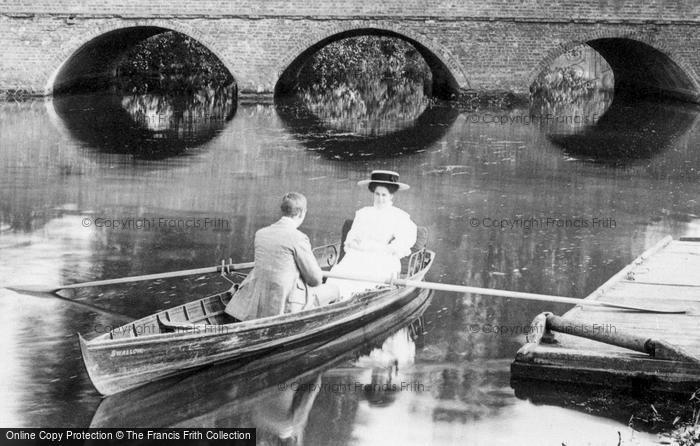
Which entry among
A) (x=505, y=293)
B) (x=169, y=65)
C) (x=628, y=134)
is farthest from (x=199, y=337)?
(x=169, y=65)

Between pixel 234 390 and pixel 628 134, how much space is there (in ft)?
54.4

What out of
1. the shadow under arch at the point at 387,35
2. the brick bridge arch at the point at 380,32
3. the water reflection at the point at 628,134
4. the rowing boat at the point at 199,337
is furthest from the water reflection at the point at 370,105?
the rowing boat at the point at 199,337

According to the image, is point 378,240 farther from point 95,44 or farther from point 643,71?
point 643,71

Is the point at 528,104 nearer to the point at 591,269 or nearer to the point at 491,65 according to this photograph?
the point at 491,65

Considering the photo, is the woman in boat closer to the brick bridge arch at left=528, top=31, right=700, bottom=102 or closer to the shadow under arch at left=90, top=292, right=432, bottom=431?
the shadow under arch at left=90, top=292, right=432, bottom=431

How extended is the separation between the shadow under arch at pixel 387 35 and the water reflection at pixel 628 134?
419cm

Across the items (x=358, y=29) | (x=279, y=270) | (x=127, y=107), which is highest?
(x=358, y=29)

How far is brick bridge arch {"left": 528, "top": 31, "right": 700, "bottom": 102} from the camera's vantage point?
92.6 ft

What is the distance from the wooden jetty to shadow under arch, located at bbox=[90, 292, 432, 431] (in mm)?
1449

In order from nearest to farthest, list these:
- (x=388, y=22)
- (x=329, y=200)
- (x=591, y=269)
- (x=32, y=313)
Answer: (x=32, y=313) < (x=591, y=269) < (x=329, y=200) < (x=388, y=22)

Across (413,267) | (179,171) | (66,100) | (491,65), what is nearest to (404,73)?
(491,65)

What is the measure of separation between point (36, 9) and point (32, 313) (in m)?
19.6

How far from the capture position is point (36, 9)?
2806cm

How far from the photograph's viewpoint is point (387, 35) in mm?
30344
